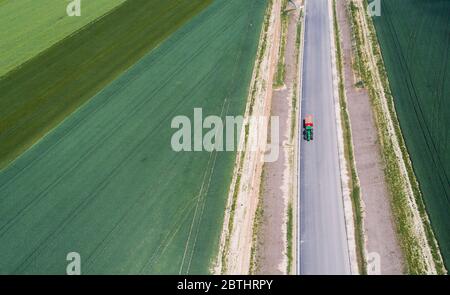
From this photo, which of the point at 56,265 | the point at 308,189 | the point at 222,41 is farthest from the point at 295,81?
the point at 56,265

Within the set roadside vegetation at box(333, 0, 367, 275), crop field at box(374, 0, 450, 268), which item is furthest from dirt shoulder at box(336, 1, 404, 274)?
crop field at box(374, 0, 450, 268)

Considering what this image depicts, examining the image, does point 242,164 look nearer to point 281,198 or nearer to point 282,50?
point 281,198

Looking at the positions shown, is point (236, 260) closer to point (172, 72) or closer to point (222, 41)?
point (172, 72)

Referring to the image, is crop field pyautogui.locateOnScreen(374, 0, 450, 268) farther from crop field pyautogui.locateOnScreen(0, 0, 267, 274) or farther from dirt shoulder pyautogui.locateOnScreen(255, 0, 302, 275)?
crop field pyautogui.locateOnScreen(0, 0, 267, 274)

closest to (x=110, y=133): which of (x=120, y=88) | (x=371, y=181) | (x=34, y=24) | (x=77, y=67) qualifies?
(x=120, y=88)

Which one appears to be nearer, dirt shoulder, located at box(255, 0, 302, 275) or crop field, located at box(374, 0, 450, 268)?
dirt shoulder, located at box(255, 0, 302, 275)

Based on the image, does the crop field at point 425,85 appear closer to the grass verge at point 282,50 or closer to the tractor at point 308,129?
the tractor at point 308,129
